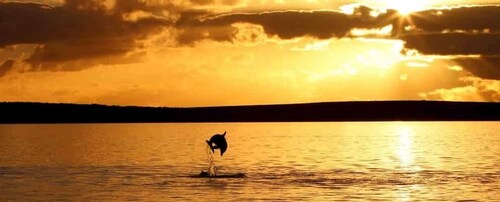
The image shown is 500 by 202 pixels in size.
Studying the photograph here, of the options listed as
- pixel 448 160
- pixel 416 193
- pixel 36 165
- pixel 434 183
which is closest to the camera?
pixel 416 193

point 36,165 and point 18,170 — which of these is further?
point 36,165

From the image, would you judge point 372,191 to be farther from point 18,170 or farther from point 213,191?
point 18,170

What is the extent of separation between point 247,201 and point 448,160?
51739mm

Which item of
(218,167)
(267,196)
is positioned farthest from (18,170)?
(267,196)

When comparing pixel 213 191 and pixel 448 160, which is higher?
pixel 448 160

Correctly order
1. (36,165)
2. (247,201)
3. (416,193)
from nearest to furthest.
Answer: (247,201)
(416,193)
(36,165)

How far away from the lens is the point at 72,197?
6406 centimetres

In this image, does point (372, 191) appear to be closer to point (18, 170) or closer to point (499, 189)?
point (499, 189)

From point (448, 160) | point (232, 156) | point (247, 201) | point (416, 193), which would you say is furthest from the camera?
point (232, 156)

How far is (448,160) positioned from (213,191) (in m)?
47.4

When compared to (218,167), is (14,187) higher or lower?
lower

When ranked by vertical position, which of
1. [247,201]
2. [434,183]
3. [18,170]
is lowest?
[247,201]

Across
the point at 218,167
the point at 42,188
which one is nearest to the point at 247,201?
the point at 42,188

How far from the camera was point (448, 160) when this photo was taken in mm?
108938
